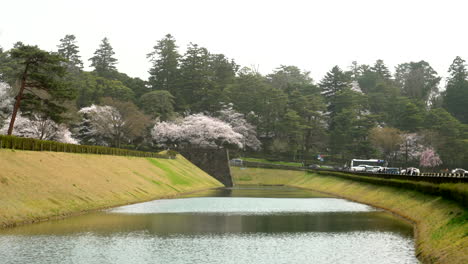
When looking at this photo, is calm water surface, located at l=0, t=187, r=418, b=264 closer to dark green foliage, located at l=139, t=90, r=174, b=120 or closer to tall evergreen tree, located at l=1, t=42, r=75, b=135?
tall evergreen tree, located at l=1, t=42, r=75, b=135

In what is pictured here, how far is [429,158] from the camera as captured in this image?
126 m

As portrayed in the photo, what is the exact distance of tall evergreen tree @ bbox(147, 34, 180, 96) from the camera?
14538 cm

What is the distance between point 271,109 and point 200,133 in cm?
2194

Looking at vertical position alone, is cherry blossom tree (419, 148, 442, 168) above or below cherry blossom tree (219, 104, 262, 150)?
below

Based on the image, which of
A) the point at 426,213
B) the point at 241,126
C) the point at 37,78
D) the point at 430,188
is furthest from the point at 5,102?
the point at 426,213

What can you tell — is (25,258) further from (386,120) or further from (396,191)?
(386,120)

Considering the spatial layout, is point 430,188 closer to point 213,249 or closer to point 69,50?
point 213,249

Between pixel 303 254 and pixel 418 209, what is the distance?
67.0ft

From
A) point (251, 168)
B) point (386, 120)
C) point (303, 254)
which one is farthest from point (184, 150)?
point (303, 254)

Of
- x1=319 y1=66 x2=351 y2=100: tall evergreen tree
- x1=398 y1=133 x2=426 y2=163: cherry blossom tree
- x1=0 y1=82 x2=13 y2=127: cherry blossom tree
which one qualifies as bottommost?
x1=398 y1=133 x2=426 y2=163: cherry blossom tree

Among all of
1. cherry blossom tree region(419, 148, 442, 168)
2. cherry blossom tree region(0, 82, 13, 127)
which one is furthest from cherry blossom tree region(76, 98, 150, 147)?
cherry blossom tree region(419, 148, 442, 168)

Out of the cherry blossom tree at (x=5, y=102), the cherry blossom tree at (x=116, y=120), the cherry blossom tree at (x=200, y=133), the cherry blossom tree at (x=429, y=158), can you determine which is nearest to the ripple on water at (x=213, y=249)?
the cherry blossom tree at (x=5, y=102)

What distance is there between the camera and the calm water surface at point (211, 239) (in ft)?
84.2

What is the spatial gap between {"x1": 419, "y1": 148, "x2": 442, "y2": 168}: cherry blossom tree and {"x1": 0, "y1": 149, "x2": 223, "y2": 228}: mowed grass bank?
70356mm
